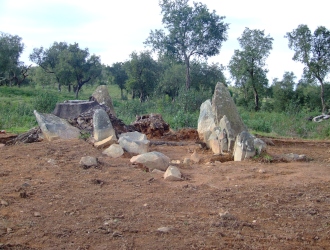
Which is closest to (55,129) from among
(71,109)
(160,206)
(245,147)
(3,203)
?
(71,109)

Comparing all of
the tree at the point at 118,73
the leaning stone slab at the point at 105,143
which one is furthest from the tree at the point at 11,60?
the leaning stone slab at the point at 105,143

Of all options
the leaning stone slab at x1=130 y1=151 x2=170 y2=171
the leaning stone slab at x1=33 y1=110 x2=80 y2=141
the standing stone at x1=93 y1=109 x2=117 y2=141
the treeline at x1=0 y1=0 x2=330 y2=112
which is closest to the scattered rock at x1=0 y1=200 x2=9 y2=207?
the leaning stone slab at x1=130 y1=151 x2=170 y2=171

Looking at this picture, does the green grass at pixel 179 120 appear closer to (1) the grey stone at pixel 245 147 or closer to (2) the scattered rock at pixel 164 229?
(1) the grey stone at pixel 245 147

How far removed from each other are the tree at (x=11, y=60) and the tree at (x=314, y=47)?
22172 mm

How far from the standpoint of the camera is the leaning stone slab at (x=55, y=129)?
8758 mm

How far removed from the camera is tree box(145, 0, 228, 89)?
90.1 ft

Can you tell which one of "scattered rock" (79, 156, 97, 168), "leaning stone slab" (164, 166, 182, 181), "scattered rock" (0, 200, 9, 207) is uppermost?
"scattered rock" (79, 156, 97, 168)

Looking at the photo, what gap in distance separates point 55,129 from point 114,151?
2118mm

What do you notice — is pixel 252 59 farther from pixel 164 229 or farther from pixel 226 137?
pixel 164 229

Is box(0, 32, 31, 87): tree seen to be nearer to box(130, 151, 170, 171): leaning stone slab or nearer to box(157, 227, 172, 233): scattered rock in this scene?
box(130, 151, 170, 171): leaning stone slab

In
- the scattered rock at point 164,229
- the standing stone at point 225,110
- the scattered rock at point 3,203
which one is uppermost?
the standing stone at point 225,110

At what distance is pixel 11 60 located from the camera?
113 feet

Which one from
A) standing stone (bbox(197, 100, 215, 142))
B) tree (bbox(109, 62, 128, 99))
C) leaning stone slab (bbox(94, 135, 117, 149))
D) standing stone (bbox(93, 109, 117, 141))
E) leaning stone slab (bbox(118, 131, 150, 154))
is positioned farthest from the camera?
tree (bbox(109, 62, 128, 99))

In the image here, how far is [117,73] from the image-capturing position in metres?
42.1
